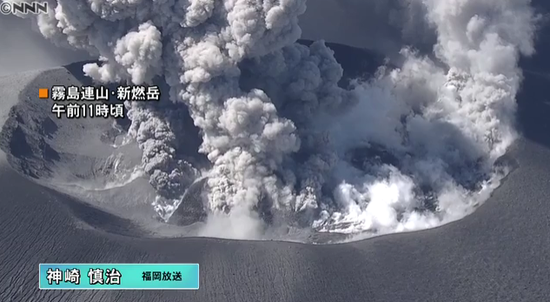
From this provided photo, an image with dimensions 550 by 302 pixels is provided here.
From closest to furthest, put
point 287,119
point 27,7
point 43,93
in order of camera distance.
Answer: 1. point 287,119
2. point 27,7
3. point 43,93

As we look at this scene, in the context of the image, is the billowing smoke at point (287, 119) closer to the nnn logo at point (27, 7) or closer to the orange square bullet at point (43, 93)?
the nnn logo at point (27, 7)

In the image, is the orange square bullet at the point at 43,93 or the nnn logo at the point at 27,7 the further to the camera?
the orange square bullet at the point at 43,93

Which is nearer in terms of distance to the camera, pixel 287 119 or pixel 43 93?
pixel 287 119

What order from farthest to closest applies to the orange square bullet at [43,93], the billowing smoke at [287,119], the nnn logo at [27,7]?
1. the orange square bullet at [43,93]
2. the nnn logo at [27,7]
3. the billowing smoke at [287,119]

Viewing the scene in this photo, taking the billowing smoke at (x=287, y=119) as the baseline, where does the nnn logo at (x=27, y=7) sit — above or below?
above

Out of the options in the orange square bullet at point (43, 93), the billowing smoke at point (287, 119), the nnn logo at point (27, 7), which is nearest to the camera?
the billowing smoke at point (287, 119)

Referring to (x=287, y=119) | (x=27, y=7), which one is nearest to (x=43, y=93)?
(x=27, y=7)

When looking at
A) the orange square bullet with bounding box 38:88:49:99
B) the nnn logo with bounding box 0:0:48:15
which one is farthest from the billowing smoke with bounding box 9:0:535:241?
the orange square bullet with bounding box 38:88:49:99

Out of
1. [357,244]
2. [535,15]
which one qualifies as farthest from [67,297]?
[535,15]

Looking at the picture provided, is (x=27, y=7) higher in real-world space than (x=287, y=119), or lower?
higher

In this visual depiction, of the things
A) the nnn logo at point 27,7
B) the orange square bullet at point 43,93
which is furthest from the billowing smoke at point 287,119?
the orange square bullet at point 43,93

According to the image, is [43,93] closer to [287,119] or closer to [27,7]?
[27,7]
